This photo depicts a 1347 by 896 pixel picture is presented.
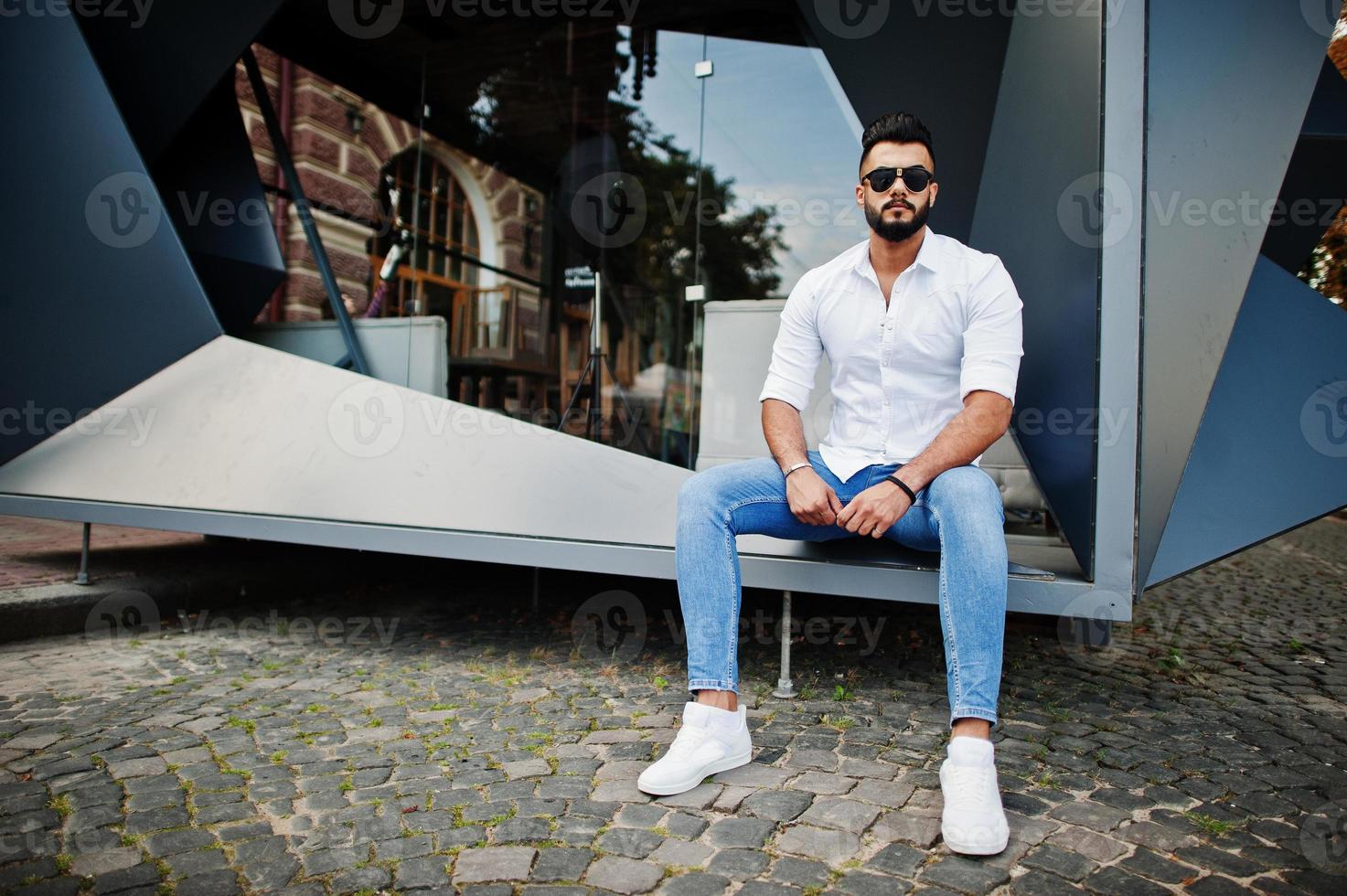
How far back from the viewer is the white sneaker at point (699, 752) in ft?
7.03

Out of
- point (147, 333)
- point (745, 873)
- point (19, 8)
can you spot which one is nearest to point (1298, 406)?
point (745, 873)

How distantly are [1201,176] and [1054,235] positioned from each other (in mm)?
443

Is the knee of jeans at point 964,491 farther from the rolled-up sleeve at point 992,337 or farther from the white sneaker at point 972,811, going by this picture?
the white sneaker at point 972,811

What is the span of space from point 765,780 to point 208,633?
292 centimetres

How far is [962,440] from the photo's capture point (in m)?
2.38

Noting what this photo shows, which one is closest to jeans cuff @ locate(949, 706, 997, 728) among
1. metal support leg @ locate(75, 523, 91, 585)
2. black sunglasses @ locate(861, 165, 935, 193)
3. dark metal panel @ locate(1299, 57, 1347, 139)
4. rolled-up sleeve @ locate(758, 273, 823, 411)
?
rolled-up sleeve @ locate(758, 273, 823, 411)

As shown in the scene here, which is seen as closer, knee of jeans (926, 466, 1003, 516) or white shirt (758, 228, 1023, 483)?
knee of jeans (926, 466, 1003, 516)

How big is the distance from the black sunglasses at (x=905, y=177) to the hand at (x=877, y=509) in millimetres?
871

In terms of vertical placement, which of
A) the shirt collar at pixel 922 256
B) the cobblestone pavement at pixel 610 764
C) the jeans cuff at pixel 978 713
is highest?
the shirt collar at pixel 922 256

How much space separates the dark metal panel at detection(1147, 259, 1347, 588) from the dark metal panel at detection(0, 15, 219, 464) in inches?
165

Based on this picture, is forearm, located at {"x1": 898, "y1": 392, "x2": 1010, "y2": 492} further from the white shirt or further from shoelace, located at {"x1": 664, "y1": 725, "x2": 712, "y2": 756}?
shoelace, located at {"x1": 664, "y1": 725, "x2": 712, "y2": 756}

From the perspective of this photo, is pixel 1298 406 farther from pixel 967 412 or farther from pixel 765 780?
pixel 765 780

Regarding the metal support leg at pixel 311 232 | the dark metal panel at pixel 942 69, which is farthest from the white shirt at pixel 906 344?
the metal support leg at pixel 311 232

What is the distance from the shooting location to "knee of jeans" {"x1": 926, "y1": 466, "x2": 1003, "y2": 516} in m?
2.24
